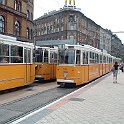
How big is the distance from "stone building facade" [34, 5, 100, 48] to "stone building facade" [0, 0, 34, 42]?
19.8 metres

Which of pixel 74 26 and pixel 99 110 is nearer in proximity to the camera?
pixel 99 110

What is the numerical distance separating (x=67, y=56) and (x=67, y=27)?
209ft

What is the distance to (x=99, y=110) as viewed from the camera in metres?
10.7

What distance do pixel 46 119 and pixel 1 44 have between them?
6889mm

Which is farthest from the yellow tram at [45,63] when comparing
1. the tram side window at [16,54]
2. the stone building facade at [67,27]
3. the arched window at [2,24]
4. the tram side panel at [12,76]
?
the stone building facade at [67,27]

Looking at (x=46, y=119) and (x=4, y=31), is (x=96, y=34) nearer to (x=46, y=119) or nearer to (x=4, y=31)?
(x=4, y=31)

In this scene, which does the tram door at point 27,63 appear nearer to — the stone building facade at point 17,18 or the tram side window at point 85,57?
the tram side window at point 85,57

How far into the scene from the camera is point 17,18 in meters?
52.1

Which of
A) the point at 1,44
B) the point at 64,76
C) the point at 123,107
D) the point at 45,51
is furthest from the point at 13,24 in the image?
the point at 123,107

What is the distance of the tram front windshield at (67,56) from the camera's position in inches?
760

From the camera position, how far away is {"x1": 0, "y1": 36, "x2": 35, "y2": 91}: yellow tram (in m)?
15.1

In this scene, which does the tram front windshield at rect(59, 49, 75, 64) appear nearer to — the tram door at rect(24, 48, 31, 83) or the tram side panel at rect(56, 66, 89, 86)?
the tram side panel at rect(56, 66, 89, 86)

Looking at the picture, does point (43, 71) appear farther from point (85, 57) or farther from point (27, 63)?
point (27, 63)

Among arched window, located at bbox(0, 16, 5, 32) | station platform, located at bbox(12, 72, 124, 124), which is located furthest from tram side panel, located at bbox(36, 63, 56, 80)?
arched window, located at bbox(0, 16, 5, 32)
